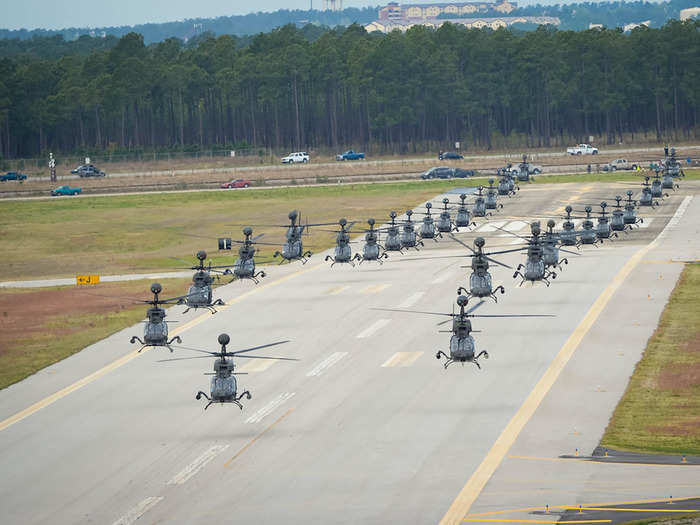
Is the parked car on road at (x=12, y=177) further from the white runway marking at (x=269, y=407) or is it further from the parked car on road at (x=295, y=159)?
the white runway marking at (x=269, y=407)

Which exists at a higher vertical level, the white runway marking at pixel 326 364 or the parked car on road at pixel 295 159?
the parked car on road at pixel 295 159

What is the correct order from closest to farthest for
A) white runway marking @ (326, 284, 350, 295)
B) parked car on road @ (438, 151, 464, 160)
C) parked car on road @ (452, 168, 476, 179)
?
white runway marking @ (326, 284, 350, 295)
parked car on road @ (452, 168, 476, 179)
parked car on road @ (438, 151, 464, 160)

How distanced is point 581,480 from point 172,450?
56.4ft

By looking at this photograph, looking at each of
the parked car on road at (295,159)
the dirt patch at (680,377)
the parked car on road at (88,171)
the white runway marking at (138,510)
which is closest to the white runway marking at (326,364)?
the dirt patch at (680,377)

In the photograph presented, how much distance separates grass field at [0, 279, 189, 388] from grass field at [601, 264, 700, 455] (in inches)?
1188

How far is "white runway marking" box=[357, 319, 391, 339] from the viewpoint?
67.9m

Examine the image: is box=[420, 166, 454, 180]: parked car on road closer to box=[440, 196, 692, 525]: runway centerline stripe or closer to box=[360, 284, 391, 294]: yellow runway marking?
box=[440, 196, 692, 525]: runway centerline stripe

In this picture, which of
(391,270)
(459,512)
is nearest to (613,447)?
(459,512)

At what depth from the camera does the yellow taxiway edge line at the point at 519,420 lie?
40.6 metres

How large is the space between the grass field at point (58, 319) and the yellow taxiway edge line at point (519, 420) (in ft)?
83.6

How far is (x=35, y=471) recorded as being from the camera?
4631cm

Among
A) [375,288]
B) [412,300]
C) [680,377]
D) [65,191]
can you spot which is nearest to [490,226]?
[375,288]

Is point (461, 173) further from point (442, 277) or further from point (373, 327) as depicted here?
point (373, 327)

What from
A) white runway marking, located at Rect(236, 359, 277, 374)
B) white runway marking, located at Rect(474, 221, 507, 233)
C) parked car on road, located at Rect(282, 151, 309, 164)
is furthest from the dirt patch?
parked car on road, located at Rect(282, 151, 309, 164)
